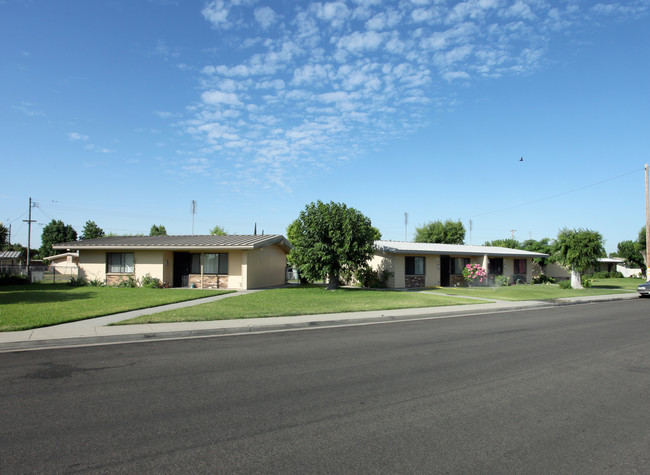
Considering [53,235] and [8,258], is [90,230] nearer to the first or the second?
[53,235]

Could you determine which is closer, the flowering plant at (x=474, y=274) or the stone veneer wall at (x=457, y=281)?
the flowering plant at (x=474, y=274)

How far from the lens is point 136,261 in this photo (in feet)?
87.2

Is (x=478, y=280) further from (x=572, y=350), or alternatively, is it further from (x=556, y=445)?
(x=556, y=445)

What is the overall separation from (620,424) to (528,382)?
1.59 metres

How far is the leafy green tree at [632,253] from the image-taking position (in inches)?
2260

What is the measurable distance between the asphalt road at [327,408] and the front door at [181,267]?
1893cm

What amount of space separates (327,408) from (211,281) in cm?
2224

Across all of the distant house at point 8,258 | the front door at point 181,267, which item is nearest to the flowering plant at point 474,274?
the front door at point 181,267

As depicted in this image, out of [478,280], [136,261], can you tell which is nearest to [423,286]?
[478,280]

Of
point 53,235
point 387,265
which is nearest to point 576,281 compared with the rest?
point 387,265

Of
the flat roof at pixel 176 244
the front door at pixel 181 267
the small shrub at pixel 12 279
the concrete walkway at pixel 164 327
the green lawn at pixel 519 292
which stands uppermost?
the flat roof at pixel 176 244

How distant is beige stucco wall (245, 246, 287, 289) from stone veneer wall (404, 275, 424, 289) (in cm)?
1007

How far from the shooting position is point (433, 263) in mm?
31375

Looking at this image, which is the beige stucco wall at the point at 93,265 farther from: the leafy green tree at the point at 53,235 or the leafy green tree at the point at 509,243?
the leafy green tree at the point at 53,235
